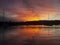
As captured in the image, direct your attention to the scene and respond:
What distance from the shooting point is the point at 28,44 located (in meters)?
8.84

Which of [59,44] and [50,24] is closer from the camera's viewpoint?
[59,44]

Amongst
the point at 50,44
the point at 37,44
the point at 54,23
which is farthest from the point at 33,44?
the point at 54,23

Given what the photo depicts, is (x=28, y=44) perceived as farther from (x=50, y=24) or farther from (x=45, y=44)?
(x=50, y=24)

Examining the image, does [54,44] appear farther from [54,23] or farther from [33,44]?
[54,23]

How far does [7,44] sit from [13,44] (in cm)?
29

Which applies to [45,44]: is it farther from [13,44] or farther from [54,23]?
[54,23]

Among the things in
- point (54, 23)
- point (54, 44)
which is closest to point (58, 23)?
point (54, 23)

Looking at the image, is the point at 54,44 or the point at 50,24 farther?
the point at 50,24

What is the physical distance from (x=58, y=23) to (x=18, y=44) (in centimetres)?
2772

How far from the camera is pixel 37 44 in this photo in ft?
29.2

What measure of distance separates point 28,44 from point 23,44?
0.24 m

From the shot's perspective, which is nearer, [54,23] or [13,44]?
[13,44]

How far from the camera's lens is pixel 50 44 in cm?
882

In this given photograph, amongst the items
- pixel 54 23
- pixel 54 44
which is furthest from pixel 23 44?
pixel 54 23
